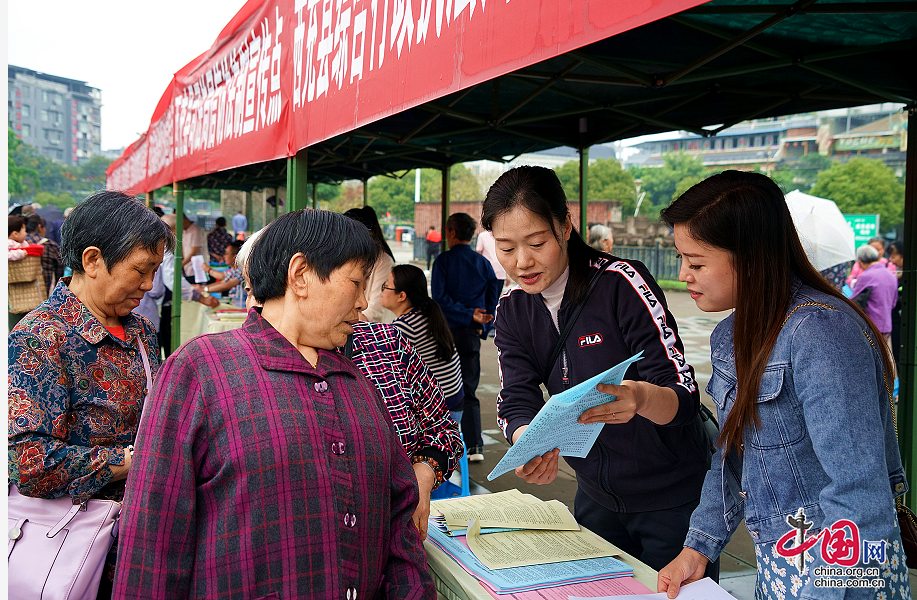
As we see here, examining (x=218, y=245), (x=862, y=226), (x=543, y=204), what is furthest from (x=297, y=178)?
(x=862, y=226)

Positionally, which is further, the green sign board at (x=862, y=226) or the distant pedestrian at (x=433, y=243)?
the distant pedestrian at (x=433, y=243)

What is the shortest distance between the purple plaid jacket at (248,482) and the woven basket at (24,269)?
7.37 m

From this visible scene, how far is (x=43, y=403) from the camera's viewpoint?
163cm

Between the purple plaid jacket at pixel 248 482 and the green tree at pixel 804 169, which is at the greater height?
the green tree at pixel 804 169

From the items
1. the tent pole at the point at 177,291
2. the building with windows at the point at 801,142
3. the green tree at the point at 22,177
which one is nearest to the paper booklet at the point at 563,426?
the tent pole at the point at 177,291

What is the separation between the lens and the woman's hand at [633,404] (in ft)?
5.05

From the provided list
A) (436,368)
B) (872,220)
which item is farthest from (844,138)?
→ (436,368)

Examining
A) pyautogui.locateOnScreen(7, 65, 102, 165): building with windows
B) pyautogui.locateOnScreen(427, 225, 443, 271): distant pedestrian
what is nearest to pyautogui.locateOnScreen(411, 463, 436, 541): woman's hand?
pyautogui.locateOnScreen(427, 225, 443, 271): distant pedestrian

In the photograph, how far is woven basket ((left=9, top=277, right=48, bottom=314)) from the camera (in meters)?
7.41

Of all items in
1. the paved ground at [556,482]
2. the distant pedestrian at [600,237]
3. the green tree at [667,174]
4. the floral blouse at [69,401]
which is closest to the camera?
the floral blouse at [69,401]

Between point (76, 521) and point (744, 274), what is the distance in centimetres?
169

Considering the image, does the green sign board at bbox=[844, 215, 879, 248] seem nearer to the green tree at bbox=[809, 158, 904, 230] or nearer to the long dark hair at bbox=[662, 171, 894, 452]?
the long dark hair at bbox=[662, 171, 894, 452]

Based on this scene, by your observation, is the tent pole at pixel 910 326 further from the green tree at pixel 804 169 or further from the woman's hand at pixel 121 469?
the green tree at pixel 804 169

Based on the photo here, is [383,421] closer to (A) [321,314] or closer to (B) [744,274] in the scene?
(A) [321,314]
